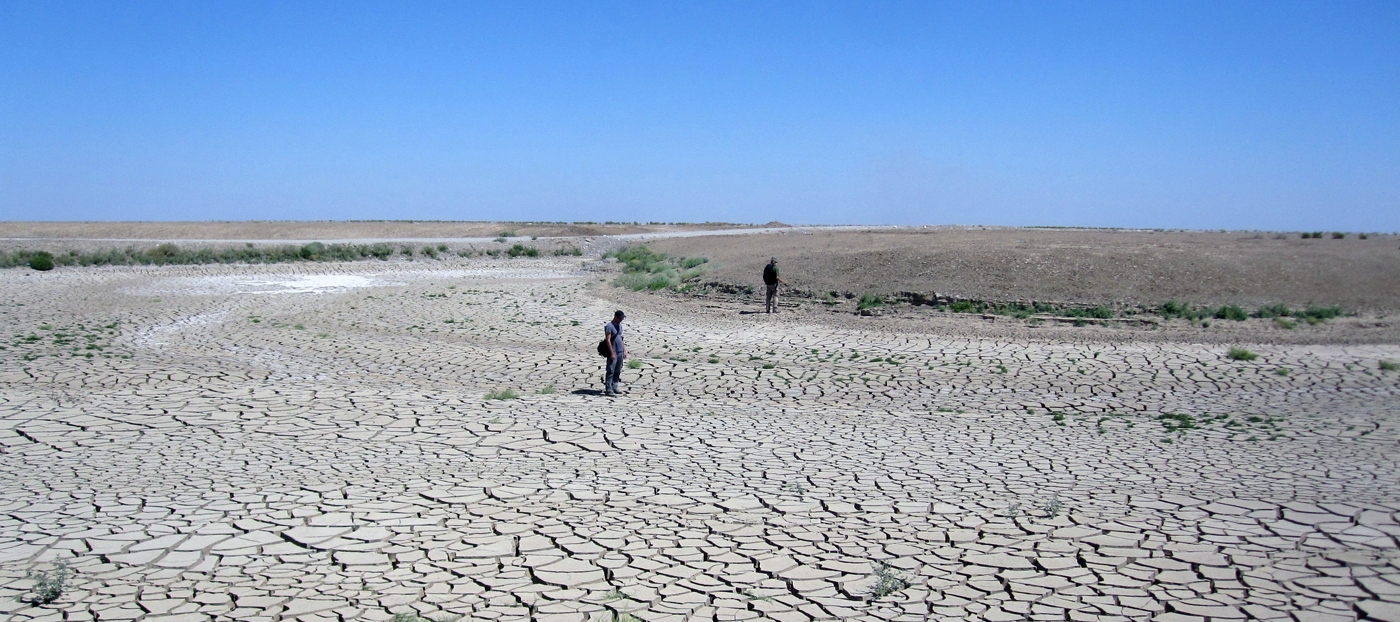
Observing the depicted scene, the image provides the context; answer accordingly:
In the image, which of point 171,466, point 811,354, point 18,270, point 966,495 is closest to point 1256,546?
point 966,495

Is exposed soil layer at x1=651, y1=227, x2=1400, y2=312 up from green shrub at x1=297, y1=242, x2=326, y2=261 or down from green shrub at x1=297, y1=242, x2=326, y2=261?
up

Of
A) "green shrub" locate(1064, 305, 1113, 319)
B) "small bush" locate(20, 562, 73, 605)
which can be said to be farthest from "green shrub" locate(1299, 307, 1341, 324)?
"small bush" locate(20, 562, 73, 605)

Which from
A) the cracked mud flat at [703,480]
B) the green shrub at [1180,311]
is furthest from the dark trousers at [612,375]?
the green shrub at [1180,311]

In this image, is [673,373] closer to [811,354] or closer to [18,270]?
[811,354]

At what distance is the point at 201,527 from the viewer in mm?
7719

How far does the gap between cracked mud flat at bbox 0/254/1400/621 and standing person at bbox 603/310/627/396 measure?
→ 320 mm

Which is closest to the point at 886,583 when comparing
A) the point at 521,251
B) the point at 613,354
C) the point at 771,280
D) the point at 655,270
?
the point at 613,354

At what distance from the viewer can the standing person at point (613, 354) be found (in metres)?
13.1

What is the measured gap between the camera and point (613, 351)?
13148 mm

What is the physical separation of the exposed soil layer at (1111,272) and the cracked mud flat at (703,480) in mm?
4539

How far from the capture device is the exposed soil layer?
67.8ft

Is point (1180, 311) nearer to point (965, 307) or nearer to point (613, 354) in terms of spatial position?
point (965, 307)

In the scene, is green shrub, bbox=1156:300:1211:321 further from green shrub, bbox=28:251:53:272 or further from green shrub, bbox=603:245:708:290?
green shrub, bbox=28:251:53:272

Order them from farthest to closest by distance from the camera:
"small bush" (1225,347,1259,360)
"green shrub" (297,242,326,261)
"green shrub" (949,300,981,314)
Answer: "green shrub" (297,242,326,261), "green shrub" (949,300,981,314), "small bush" (1225,347,1259,360)
